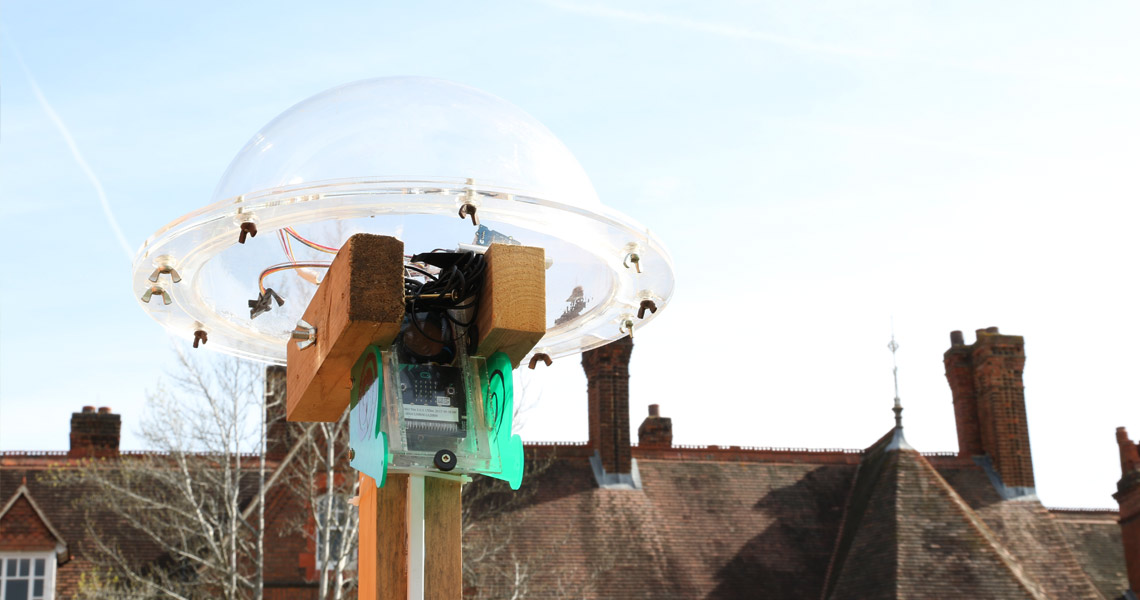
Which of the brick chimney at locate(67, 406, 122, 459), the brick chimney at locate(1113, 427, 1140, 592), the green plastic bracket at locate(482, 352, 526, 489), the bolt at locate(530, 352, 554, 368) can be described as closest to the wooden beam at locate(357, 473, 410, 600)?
the green plastic bracket at locate(482, 352, 526, 489)

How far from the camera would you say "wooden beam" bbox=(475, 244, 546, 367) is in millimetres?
3572

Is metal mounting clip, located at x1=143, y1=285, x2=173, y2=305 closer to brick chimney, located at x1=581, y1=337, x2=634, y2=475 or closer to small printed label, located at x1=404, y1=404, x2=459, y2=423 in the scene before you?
small printed label, located at x1=404, y1=404, x2=459, y2=423

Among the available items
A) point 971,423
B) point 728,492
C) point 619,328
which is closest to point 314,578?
point 728,492

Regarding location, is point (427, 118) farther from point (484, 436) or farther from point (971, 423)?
point (971, 423)

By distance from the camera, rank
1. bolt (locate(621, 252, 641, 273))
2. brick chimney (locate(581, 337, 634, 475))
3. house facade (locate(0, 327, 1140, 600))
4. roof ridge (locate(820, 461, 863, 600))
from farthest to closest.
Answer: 1. brick chimney (locate(581, 337, 634, 475))
2. roof ridge (locate(820, 461, 863, 600))
3. house facade (locate(0, 327, 1140, 600))
4. bolt (locate(621, 252, 641, 273))

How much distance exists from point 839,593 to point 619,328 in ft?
65.8

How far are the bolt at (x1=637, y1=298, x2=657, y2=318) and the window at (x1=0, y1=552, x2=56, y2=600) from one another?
21.7 m

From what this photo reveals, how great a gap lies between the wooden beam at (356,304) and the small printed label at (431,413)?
21 centimetres

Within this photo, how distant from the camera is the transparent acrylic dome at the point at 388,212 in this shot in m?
3.70

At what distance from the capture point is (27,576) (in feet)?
75.1

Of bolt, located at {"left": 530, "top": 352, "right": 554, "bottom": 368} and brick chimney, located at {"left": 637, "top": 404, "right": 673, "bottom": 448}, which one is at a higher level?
brick chimney, located at {"left": 637, "top": 404, "right": 673, "bottom": 448}

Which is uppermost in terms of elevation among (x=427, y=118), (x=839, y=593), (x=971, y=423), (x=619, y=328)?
(x=971, y=423)

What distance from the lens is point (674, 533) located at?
25359 mm

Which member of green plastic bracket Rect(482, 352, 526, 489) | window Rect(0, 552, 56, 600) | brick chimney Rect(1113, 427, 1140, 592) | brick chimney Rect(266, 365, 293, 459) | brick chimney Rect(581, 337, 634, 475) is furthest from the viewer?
brick chimney Rect(1113, 427, 1140, 592)
